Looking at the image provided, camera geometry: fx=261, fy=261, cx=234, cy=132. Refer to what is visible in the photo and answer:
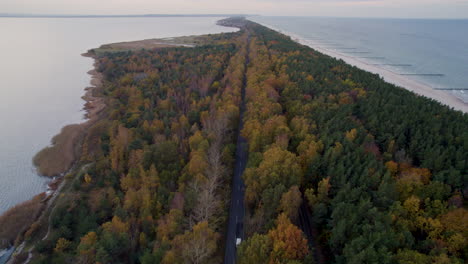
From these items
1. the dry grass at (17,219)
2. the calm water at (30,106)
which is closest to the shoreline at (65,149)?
the calm water at (30,106)

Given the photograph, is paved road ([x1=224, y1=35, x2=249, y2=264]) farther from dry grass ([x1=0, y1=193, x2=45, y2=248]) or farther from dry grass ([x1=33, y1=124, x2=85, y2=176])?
dry grass ([x1=33, y1=124, x2=85, y2=176])

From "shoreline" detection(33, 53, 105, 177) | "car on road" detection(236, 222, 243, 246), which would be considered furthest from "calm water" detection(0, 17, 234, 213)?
"car on road" detection(236, 222, 243, 246)

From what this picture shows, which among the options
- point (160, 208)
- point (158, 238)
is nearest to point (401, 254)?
point (158, 238)

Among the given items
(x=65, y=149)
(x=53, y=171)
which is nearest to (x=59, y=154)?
(x=65, y=149)

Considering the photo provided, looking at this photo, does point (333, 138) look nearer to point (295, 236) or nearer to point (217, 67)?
point (295, 236)

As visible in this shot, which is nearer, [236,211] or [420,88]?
[236,211]

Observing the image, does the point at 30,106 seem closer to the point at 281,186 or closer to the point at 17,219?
the point at 17,219
